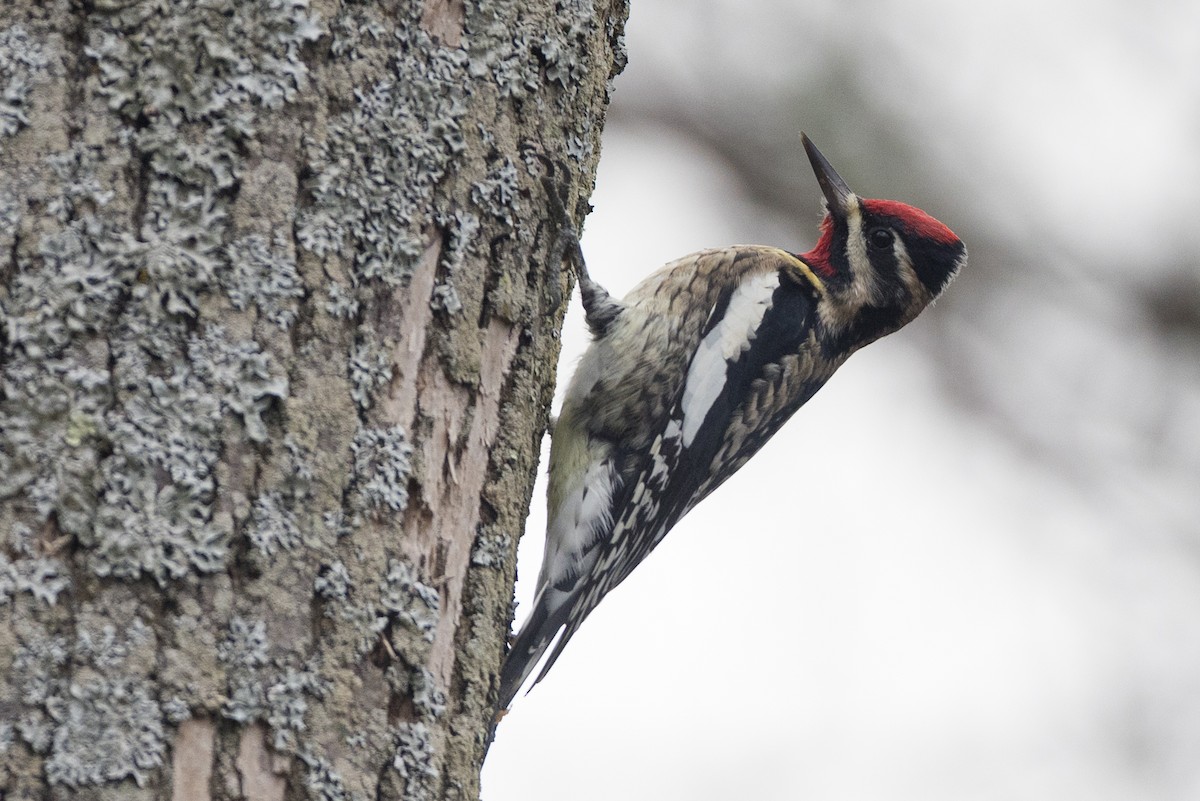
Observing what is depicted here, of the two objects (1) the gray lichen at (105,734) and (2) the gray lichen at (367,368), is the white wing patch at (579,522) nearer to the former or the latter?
(2) the gray lichen at (367,368)

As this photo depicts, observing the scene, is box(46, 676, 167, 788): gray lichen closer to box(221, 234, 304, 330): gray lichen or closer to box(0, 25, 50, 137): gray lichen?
box(221, 234, 304, 330): gray lichen

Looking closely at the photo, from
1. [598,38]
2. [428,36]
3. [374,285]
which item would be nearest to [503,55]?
[428,36]

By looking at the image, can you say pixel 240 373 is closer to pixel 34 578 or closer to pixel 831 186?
pixel 34 578

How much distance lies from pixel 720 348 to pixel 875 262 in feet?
2.34

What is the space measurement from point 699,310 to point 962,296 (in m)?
2.09

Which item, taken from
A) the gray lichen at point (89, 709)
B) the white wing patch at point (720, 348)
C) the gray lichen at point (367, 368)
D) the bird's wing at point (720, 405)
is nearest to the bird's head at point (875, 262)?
the bird's wing at point (720, 405)

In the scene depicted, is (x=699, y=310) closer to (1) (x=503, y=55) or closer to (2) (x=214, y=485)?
(1) (x=503, y=55)

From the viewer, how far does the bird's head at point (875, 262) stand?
3.50 m

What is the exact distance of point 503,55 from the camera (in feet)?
5.85

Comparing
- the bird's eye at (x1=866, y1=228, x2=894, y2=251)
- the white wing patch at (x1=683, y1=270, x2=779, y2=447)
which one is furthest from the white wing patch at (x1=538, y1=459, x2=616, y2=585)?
the bird's eye at (x1=866, y1=228, x2=894, y2=251)

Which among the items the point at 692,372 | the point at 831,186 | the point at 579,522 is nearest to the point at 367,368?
the point at 579,522

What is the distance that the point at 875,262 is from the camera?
3533 millimetres

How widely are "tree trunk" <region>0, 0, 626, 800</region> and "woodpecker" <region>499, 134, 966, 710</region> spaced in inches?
35.4

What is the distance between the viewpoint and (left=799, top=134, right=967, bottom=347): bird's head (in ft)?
11.5
